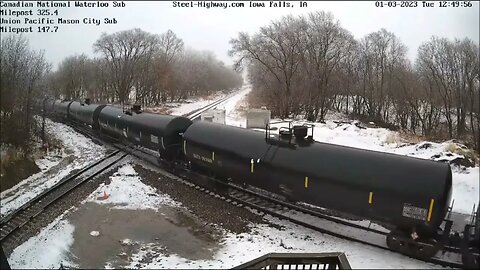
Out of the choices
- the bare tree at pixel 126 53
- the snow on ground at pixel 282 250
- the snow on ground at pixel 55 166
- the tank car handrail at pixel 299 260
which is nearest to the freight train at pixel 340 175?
the snow on ground at pixel 282 250

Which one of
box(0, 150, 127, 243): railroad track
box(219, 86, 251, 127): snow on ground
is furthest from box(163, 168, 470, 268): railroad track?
box(219, 86, 251, 127): snow on ground

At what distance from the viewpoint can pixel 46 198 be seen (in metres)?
14.2

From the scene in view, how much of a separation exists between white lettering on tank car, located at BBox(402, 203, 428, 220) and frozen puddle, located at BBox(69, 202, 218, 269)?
5.74m

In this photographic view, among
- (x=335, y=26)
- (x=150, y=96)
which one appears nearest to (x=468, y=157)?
(x=335, y=26)

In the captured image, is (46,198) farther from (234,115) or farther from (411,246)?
(234,115)

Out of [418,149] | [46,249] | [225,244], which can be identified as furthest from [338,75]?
[46,249]

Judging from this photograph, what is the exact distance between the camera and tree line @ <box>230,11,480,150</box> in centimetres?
3619

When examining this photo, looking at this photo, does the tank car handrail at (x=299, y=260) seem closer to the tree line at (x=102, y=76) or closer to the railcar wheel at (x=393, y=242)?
the railcar wheel at (x=393, y=242)

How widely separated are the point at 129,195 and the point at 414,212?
11.3 metres

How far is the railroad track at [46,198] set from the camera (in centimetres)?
1133

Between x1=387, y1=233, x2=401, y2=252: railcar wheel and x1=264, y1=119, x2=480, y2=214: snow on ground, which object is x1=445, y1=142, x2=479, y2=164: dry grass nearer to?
x1=264, y1=119, x2=480, y2=214: snow on ground

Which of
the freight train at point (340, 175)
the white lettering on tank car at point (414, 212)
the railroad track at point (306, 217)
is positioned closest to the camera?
the white lettering on tank car at point (414, 212)

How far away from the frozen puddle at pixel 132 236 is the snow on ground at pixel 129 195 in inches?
21.4

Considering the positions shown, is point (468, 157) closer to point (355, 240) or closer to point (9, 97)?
point (355, 240)
